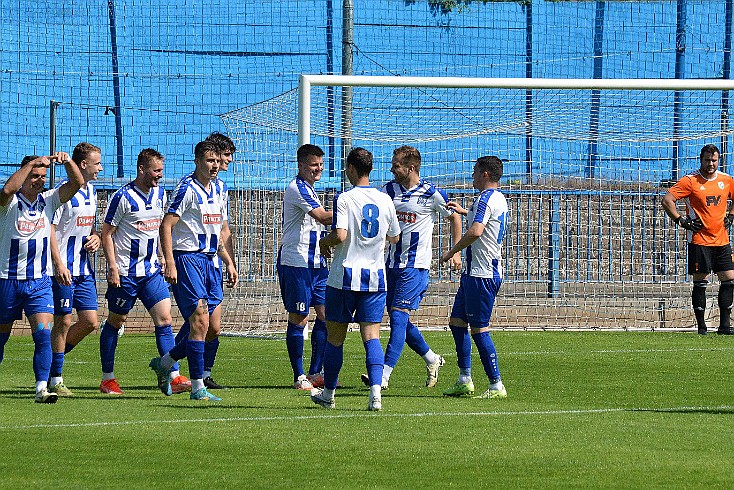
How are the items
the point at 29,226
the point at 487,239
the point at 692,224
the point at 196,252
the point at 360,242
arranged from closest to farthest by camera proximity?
the point at 360,242 < the point at 29,226 < the point at 196,252 < the point at 487,239 < the point at 692,224

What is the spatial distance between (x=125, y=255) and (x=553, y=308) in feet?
32.5

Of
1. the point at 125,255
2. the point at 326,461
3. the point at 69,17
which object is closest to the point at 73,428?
the point at 326,461

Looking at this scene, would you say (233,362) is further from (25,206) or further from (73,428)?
(73,428)

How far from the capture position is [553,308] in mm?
19922

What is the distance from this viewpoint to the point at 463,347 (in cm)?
1080

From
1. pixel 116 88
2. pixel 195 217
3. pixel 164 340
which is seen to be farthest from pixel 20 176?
pixel 116 88

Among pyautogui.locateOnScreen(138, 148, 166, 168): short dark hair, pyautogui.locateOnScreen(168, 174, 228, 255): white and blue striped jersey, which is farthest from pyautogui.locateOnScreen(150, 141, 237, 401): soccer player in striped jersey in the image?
pyautogui.locateOnScreen(138, 148, 166, 168): short dark hair

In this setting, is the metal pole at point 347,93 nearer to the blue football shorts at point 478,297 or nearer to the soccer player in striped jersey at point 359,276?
the blue football shorts at point 478,297

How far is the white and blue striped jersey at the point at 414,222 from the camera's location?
35.9 ft

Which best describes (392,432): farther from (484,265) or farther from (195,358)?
(484,265)

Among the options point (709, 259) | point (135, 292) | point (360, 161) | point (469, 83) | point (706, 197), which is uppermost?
point (469, 83)

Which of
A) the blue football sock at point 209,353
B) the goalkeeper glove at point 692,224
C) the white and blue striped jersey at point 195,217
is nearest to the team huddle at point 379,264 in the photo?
the blue football sock at point 209,353

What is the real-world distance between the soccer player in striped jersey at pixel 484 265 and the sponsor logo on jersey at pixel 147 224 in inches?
103

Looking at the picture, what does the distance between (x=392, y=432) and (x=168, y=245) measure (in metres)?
2.75
